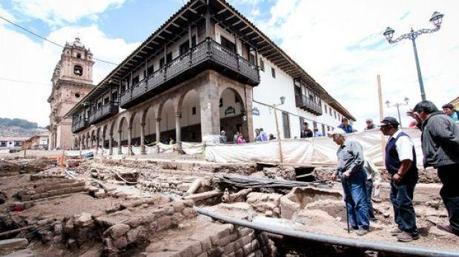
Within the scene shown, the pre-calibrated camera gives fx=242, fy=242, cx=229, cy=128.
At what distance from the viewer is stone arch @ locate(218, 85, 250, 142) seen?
14992mm

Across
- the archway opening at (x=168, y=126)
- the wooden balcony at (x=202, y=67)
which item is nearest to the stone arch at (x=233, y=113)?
the wooden balcony at (x=202, y=67)

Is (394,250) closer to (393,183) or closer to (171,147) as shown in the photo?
(393,183)

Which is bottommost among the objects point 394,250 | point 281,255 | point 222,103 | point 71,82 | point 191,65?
point 281,255

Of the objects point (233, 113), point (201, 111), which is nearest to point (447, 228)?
point (201, 111)

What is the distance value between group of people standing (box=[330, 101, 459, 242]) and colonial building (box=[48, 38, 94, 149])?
4648 cm

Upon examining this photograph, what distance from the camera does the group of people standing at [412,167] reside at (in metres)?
2.96

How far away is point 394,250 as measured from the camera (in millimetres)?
2400

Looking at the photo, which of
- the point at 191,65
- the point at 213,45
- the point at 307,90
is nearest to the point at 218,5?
the point at 213,45

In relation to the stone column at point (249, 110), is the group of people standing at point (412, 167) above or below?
below

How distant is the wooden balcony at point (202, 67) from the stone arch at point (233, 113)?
3.86 feet

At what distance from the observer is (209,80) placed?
508 inches

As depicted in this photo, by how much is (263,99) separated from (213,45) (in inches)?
239

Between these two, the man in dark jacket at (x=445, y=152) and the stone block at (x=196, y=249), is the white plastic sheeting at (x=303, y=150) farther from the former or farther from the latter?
the stone block at (x=196, y=249)

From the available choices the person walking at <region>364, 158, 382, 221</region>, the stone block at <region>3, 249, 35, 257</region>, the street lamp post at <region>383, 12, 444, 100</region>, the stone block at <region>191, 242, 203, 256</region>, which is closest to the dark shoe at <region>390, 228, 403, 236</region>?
the person walking at <region>364, 158, 382, 221</region>
